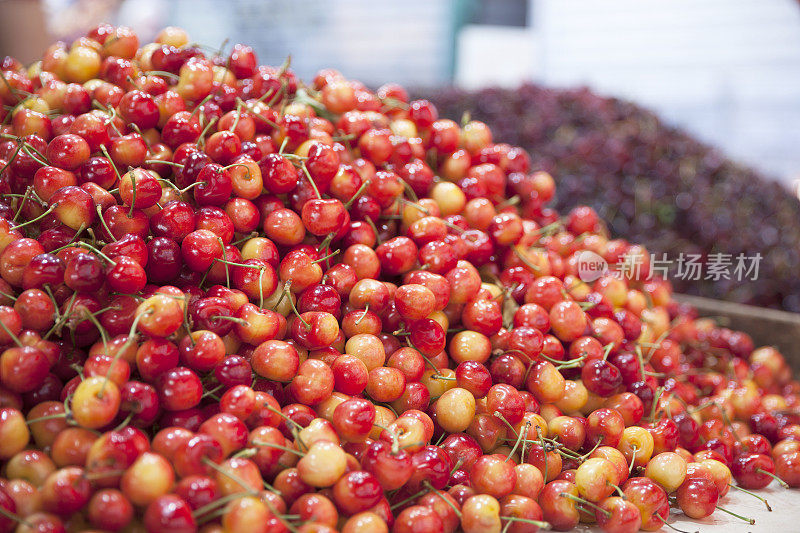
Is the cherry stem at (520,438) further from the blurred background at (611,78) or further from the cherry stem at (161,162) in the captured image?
the blurred background at (611,78)

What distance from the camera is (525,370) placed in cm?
124

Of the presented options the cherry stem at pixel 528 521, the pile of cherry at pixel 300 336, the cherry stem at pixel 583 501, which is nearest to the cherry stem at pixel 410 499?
A: the pile of cherry at pixel 300 336

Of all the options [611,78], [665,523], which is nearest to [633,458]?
[665,523]

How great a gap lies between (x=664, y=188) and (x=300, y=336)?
7.02ft

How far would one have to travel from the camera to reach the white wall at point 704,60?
4.89m

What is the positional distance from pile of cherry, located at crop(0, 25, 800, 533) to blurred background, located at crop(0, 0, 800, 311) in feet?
3.80

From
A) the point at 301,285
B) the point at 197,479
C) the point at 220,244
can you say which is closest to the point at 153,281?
the point at 220,244

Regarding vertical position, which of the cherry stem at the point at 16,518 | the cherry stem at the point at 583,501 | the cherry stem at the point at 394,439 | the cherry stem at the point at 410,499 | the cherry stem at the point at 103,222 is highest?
the cherry stem at the point at 103,222

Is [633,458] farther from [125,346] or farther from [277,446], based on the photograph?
[125,346]

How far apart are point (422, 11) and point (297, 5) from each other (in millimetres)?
1278

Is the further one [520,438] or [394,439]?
[520,438]

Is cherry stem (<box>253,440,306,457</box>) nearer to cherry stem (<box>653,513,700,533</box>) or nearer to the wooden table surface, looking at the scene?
the wooden table surface

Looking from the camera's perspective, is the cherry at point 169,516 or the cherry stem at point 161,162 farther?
the cherry stem at point 161,162

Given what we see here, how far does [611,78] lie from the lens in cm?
552
